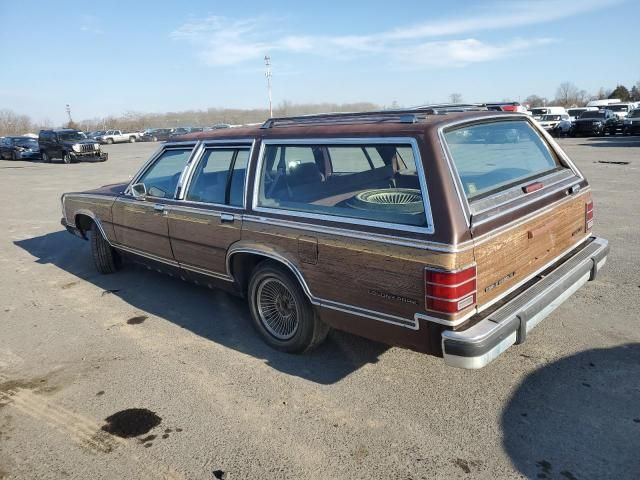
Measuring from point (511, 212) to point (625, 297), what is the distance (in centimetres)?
215

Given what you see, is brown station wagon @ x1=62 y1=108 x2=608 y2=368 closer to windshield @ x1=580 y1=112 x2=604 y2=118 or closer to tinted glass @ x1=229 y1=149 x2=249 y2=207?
tinted glass @ x1=229 y1=149 x2=249 y2=207

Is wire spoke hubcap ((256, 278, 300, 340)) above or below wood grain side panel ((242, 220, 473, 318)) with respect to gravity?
below

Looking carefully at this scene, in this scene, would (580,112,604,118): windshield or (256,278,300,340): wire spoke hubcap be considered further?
(580,112,604,118): windshield

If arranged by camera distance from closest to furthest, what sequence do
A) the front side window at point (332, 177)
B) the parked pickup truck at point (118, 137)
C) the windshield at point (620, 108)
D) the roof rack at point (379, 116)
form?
the roof rack at point (379, 116), the front side window at point (332, 177), the windshield at point (620, 108), the parked pickup truck at point (118, 137)

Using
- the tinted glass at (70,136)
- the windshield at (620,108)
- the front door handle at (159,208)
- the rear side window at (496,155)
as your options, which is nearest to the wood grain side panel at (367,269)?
the rear side window at (496,155)

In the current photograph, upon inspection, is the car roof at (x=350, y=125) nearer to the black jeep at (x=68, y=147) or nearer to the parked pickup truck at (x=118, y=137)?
the black jeep at (x=68, y=147)

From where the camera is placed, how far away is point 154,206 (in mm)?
4684

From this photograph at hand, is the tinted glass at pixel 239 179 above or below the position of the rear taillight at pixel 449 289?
above

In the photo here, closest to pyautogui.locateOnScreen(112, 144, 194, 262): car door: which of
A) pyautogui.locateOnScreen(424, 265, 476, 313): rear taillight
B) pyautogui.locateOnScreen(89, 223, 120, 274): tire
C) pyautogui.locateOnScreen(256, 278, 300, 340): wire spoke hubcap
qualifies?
pyautogui.locateOnScreen(89, 223, 120, 274): tire

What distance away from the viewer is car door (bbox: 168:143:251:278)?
392 cm

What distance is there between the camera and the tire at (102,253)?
584 cm

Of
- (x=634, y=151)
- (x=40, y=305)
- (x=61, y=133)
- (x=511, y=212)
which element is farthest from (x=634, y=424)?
(x=61, y=133)

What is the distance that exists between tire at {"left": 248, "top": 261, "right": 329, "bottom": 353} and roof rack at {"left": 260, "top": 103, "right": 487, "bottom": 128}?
1123 mm

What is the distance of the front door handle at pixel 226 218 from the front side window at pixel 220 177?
0.35 feet
